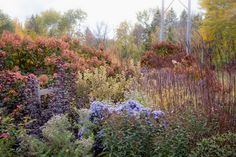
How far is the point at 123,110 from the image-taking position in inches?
181

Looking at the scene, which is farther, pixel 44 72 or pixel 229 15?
pixel 229 15

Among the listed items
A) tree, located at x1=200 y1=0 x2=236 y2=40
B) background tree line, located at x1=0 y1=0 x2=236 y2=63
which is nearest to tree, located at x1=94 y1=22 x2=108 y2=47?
background tree line, located at x1=0 y1=0 x2=236 y2=63

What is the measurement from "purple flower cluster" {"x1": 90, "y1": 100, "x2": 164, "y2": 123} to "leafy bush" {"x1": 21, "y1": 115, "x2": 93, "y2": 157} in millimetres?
508

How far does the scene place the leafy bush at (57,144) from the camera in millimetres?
4227

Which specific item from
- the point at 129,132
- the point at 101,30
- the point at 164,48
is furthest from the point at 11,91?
the point at 101,30

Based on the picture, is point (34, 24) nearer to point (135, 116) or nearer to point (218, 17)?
point (218, 17)

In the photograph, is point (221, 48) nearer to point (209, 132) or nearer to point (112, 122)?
point (209, 132)

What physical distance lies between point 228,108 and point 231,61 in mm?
570

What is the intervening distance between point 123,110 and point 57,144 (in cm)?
91

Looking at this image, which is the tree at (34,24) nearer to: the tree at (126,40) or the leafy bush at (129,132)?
the tree at (126,40)

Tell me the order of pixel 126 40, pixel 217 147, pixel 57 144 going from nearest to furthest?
pixel 217 147
pixel 57 144
pixel 126 40

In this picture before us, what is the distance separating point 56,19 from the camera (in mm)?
31688

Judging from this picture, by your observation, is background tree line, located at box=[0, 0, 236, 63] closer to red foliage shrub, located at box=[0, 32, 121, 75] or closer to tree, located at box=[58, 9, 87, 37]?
tree, located at box=[58, 9, 87, 37]

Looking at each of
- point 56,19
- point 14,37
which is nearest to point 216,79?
point 14,37
